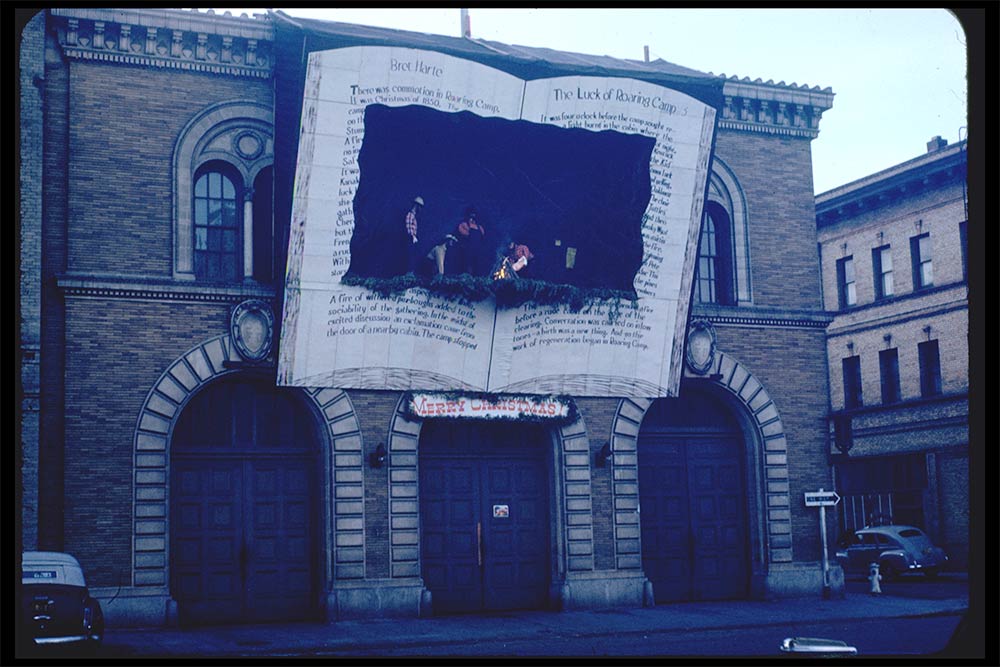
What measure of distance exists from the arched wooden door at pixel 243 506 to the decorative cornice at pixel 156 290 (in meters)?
1.68

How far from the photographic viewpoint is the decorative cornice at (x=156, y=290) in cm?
2333

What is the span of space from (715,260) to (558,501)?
6.83m

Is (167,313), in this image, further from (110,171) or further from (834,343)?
(834,343)

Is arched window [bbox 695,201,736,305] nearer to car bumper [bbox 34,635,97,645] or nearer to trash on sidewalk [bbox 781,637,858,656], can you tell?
car bumper [bbox 34,635,97,645]

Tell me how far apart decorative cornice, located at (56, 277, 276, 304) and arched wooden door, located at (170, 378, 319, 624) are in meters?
1.68

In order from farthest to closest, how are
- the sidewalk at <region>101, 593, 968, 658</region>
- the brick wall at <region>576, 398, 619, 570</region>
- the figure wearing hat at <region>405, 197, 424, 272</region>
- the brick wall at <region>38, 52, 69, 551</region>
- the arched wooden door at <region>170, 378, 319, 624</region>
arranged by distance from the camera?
the brick wall at <region>576, 398, 619, 570</region> → the figure wearing hat at <region>405, 197, 424, 272</region> → the arched wooden door at <region>170, 378, 319, 624</region> → the brick wall at <region>38, 52, 69, 551</region> → the sidewalk at <region>101, 593, 968, 658</region>

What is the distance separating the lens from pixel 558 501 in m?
26.6

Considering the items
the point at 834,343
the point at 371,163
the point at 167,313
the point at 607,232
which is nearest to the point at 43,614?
the point at 167,313

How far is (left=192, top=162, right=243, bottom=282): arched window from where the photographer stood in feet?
81.6

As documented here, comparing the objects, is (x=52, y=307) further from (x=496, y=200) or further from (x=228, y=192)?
(x=496, y=200)

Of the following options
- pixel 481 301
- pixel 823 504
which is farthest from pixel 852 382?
pixel 481 301

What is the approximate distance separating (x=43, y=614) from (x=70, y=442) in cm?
762

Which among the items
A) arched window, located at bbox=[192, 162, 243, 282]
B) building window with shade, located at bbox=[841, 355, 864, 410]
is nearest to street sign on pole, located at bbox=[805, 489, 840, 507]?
arched window, located at bbox=[192, 162, 243, 282]

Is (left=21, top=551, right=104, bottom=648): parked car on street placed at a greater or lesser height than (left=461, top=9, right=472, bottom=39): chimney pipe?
lesser
